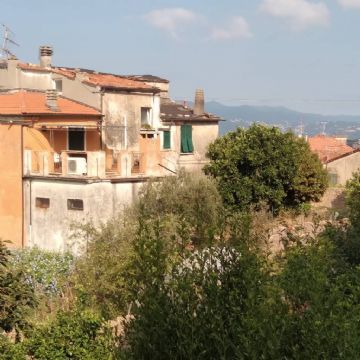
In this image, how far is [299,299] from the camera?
923cm

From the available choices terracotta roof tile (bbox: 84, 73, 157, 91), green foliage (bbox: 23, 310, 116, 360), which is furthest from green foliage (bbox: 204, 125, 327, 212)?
green foliage (bbox: 23, 310, 116, 360)

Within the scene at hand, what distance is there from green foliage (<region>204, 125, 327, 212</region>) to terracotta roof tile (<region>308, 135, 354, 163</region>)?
46.3ft

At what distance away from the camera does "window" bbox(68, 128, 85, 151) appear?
29359mm

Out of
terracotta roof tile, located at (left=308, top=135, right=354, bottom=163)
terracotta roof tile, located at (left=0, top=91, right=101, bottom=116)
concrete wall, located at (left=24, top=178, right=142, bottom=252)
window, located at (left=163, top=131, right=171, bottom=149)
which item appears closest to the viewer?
concrete wall, located at (left=24, top=178, right=142, bottom=252)

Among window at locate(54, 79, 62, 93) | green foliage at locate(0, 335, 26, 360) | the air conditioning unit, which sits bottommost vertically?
green foliage at locate(0, 335, 26, 360)

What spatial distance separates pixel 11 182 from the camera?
2764 cm

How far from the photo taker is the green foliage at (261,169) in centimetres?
3109

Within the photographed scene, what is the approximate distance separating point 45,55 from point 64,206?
10850 millimetres

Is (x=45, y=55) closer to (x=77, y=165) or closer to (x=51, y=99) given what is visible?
(x=51, y=99)

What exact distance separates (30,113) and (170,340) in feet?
65.5

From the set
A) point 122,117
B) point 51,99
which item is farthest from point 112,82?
point 51,99

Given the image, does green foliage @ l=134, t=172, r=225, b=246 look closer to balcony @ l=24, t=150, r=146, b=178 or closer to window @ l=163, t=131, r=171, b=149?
balcony @ l=24, t=150, r=146, b=178

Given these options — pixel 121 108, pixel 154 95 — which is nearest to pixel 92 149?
pixel 121 108

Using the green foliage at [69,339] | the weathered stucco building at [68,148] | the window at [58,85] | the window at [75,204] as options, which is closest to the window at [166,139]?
the weathered stucco building at [68,148]
